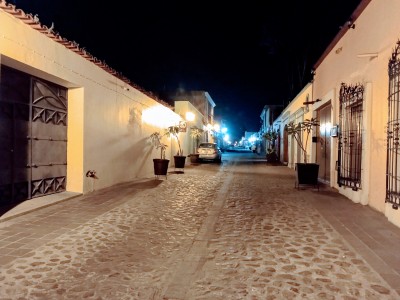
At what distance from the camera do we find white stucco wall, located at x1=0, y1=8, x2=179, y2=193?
6.09 m

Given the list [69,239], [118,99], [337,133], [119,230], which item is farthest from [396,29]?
[118,99]

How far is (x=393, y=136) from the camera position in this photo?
238 inches

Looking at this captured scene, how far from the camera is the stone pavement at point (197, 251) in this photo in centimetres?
328

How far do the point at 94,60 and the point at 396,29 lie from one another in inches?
267

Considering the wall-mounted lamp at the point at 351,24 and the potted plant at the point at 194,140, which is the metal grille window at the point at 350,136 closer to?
the wall-mounted lamp at the point at 351,24

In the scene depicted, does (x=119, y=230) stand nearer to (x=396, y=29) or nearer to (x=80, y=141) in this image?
(x=80, y=141)

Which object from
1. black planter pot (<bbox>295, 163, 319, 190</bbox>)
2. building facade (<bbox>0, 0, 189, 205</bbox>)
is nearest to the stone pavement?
building facade (<bbox>0, 0, 189, 205</bbox>)

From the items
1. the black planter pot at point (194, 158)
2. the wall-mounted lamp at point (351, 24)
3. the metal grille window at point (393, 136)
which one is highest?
the wall-mounted lamp at point (351, 24)

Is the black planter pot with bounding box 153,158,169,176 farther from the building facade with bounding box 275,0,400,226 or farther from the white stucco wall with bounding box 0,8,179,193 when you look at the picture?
the building facade with bounding box 275,0,400,226

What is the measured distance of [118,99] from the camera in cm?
1038

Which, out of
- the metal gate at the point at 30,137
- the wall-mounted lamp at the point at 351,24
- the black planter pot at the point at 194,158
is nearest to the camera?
the metal gate at the point at 30,137

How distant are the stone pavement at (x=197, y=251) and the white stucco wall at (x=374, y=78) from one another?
612 mm

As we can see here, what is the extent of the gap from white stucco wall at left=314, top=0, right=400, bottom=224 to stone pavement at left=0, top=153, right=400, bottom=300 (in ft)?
2.01

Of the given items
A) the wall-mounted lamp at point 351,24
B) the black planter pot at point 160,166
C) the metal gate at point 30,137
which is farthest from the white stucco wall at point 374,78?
the metal gate at point 30,137
